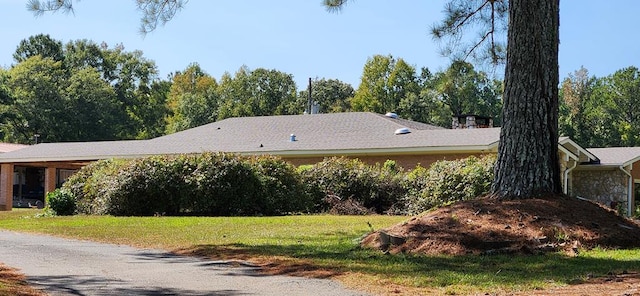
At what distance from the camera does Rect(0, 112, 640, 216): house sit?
25.4m

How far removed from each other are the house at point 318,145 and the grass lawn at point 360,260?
35.8 feet

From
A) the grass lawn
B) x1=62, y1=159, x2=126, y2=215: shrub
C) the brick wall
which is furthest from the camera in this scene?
the brick wall

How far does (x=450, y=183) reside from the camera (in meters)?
20.7

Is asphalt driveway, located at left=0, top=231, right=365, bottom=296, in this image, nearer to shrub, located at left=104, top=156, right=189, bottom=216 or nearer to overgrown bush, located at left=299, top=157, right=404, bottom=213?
shrub, located at left=104, top=156, right=189, bottom=216

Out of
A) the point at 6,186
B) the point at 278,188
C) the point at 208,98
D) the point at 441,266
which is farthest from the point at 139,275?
the point at 208,98

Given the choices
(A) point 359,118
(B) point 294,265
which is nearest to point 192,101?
(A) point 359,118

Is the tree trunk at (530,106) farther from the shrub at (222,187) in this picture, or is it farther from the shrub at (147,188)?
the shrub at (147,188)

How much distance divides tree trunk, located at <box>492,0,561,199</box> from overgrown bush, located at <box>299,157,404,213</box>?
11650 mm

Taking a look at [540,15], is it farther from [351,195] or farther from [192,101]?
[192,101]

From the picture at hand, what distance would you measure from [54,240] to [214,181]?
8.32 metres

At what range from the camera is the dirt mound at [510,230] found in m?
10.0

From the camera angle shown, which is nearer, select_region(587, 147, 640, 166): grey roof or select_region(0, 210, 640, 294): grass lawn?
select_region(0, 210, 640, 294): grass lawn

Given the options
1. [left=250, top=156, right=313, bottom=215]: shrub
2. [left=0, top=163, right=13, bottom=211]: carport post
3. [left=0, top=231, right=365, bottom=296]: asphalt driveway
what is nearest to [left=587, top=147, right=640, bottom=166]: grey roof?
[left=250, top=156, right=313, bottom=215]: shrub

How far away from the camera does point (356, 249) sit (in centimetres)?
1070
